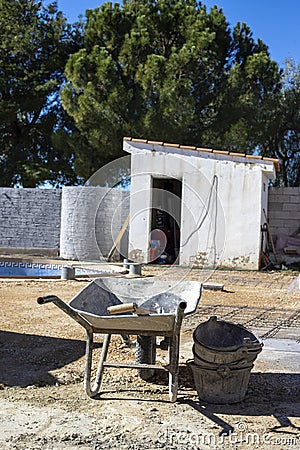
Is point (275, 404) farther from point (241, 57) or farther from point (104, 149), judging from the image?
point (241, 57)

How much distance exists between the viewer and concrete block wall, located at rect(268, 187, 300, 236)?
14062mm

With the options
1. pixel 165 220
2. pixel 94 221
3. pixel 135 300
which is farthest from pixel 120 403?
pixel 165 220

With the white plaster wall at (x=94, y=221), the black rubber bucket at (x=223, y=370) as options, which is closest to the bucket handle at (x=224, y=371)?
the black rubber bucket at (x=223, y=370)

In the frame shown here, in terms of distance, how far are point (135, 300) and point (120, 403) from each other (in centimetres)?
108

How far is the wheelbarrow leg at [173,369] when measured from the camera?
11.9 feet

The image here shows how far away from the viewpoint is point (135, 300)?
4520 mm

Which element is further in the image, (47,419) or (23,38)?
(23,38)

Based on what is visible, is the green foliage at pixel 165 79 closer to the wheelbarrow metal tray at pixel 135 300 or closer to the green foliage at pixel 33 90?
the green foliage at pixel 33 90

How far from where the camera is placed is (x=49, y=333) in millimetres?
5605

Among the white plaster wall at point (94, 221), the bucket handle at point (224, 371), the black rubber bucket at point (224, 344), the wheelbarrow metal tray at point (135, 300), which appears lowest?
the bucket handle at point (224, 371)

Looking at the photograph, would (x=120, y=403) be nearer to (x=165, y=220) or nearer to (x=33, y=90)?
(x=165, y=220)

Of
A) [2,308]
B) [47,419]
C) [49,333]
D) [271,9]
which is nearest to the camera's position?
[47,419]

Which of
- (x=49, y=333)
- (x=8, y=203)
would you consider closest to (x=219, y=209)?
(x=8, y=203)

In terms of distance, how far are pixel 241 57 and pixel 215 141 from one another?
3.89 m
